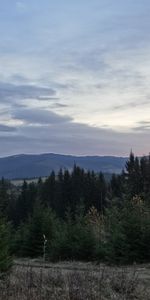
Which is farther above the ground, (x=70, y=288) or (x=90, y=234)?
(x=70, y=288)

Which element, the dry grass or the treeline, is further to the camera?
the treeline

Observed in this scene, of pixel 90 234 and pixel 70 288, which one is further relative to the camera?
pixel 90 234

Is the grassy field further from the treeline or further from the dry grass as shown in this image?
the treeline

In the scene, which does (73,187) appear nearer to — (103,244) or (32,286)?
(103,244)

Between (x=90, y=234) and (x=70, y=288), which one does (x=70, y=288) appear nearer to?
(x=70, y=288)

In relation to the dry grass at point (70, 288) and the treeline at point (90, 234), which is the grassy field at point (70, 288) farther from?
the treeline at point (90, 234)

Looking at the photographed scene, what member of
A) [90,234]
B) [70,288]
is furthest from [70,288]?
[90,234]

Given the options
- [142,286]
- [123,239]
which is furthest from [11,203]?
[142,286]

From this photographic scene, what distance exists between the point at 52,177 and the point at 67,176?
537 cm

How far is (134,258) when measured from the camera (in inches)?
833

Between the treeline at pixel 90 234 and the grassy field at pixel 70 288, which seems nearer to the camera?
the grassy field at pixel 70 288

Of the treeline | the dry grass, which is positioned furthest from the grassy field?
the treeline

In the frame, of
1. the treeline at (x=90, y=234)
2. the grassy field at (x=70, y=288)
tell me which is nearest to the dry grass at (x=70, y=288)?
the grassy field at (x=70, y=288)

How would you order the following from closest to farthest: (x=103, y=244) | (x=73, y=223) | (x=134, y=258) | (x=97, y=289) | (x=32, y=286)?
1. (x=32, y=286)
2. (x=97, y=289)
3. (x=134, y=258)
4. (x=103, y=244)
5. (x=73, y=223)
